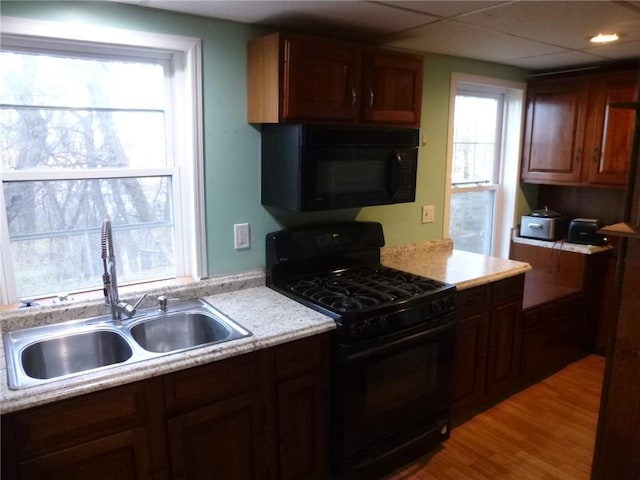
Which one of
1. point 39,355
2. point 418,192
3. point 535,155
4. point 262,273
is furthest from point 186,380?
point 535,155

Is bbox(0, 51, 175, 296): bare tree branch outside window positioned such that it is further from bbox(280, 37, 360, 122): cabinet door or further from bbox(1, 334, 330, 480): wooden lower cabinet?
bbox(1, 334, 330, 480): wooden lower cabinet

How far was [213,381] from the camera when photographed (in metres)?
1.74

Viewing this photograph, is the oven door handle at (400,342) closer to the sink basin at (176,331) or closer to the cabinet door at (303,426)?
the cabinet door at (303,426)

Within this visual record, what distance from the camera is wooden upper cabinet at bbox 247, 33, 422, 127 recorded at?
204 cm

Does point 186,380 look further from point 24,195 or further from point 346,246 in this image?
point 346,246

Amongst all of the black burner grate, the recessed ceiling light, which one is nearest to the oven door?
the black burner grate

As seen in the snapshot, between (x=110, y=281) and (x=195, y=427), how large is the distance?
26.3 inches

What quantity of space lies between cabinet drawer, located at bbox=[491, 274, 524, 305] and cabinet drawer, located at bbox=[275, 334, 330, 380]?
1170 mm

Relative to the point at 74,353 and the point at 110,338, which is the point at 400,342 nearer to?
the point at 110,338

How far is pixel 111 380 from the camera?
1.51 m

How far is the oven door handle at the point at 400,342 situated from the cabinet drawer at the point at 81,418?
0.80 m

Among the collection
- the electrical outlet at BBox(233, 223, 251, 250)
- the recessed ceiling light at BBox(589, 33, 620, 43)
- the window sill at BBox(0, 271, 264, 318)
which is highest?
the recessed ceiling light at BBox(589, 33, 620, 43)

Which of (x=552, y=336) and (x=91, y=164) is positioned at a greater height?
(x=91, y=164)

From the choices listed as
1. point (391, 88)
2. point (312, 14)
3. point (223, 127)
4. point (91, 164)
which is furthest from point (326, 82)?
point (91, 164)
